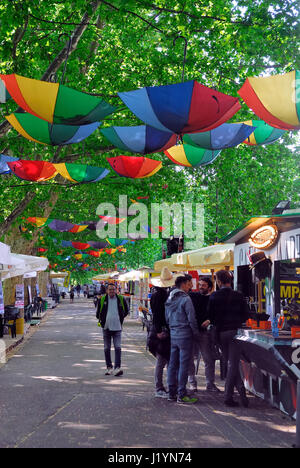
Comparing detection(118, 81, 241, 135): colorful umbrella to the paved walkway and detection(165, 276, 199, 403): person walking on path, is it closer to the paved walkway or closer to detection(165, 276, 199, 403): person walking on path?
detection(165, 276, 199, 403): person walking on path

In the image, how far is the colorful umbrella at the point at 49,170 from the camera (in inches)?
546

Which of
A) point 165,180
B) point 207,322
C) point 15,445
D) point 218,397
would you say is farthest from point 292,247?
point 165,180

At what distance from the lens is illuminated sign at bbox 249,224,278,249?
9352mm

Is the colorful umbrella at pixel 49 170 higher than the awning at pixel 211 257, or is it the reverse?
the colorful umbrella at pixel 49 170

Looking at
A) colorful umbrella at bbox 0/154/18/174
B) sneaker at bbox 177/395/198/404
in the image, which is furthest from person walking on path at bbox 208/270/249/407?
colorful umbrella at bbox 0/154/18/174

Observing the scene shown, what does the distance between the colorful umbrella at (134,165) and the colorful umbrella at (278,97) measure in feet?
18.2

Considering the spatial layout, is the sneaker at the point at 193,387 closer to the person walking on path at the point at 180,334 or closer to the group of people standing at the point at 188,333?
the group of people standing at the point at 188,333

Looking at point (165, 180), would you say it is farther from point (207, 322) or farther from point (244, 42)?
point (207, 322)

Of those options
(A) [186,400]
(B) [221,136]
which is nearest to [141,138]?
(B) [221,136]

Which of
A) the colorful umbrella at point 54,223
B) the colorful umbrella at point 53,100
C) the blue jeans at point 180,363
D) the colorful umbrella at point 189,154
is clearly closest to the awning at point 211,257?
the colorful umbrella at point 189,154

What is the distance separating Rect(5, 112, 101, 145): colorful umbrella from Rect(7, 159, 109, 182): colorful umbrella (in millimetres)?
3641

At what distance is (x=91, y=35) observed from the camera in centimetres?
1619

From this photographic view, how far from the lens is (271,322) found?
8.80 metres

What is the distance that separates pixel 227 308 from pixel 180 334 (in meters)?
0.85
